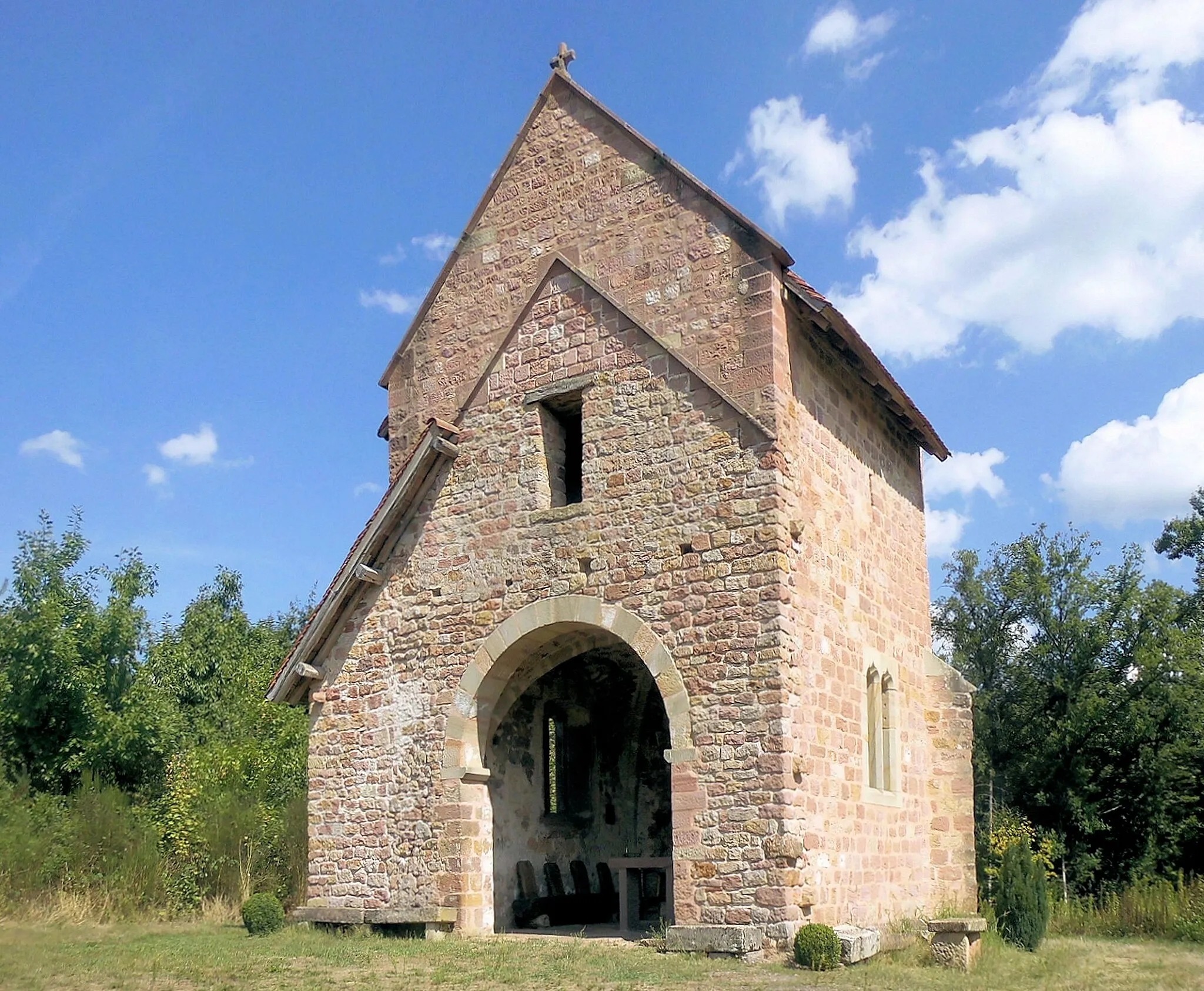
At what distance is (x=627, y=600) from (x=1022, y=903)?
6.23m

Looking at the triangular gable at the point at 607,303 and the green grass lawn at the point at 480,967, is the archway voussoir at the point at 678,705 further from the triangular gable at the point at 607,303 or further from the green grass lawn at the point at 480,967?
the triangular gable at the point at 607,303

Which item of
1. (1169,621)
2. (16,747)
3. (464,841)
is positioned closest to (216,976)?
(464,841)

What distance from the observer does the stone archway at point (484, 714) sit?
41.9ft

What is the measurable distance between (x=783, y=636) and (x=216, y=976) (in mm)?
5971

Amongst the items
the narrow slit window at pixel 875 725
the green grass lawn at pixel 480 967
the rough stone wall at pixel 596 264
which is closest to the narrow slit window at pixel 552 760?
the green grass lawn at pixel 480 967

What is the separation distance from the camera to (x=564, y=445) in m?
14.2

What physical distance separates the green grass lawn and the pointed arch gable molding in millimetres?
2062

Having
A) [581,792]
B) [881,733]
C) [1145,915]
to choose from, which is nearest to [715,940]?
[881,733]

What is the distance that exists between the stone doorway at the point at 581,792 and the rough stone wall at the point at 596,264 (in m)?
3.71

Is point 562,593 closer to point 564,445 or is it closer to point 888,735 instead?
point 564,445

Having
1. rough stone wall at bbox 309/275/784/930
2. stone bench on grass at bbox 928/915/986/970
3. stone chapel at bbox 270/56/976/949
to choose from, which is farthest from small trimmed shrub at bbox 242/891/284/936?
stone bench on grass at bbox 928/915/986/970

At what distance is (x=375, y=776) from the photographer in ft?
45.6

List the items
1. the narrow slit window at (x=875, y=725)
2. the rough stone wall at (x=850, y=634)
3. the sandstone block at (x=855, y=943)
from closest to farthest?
the sandstone block at (x=855, y=943) → the rough stone wall at (x=850, y=634) → the narrow slit window at (x=875, y=725)

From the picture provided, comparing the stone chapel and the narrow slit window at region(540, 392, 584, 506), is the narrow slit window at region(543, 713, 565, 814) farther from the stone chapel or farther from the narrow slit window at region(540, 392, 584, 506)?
the narrow slit window at region(540, 392, 584, 506)
